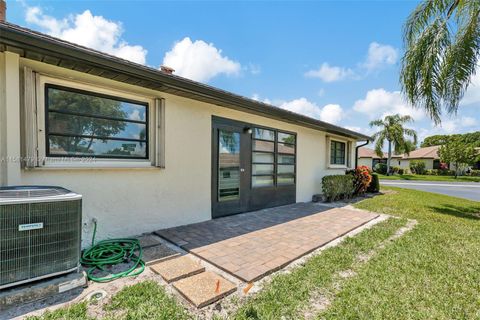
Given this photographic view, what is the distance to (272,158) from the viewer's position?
7.46 meters

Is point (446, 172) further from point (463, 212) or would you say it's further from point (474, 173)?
point (463, 212)

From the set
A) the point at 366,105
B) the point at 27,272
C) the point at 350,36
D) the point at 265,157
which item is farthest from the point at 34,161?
the point at 366,105

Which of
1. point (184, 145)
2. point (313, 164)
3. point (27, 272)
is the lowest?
point (27, 272)

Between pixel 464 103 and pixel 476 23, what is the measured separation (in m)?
2.19

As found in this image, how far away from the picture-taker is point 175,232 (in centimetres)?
461

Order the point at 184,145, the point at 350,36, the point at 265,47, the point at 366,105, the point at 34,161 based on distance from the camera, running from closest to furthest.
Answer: the point at 34,161 → the point at 184,145 → the point at 350,36 → the point at 265,47 → the point at 366,105

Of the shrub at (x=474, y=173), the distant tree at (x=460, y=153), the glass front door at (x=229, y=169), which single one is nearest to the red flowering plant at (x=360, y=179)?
the glass front door at (x=229, y=169)

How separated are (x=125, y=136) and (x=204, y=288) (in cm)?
312

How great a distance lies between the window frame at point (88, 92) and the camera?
3.19 metres

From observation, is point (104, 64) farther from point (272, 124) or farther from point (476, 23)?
point (476, 23)

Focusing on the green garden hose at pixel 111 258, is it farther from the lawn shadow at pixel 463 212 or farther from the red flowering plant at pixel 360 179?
the red flowering plant at pixel 360 179

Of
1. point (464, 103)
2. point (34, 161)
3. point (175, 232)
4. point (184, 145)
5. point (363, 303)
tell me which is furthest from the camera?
point (464, 103)

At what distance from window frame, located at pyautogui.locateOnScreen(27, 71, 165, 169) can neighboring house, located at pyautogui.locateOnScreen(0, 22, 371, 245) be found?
1 cm

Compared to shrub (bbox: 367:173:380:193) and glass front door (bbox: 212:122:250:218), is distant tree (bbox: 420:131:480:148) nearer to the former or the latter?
shrub (bbox: 367:173:380:193)
